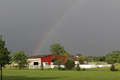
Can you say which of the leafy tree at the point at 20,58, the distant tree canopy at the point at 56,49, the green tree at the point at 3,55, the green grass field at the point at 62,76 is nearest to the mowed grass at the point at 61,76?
the green grass field at the point at 62,76

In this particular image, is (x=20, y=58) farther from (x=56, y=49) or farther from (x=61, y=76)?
(x=61, y=76)

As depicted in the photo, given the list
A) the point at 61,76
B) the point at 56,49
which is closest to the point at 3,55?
the point at 61,76

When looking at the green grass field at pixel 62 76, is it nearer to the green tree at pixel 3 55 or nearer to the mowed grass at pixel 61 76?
the mowed grass at pixel 61 76

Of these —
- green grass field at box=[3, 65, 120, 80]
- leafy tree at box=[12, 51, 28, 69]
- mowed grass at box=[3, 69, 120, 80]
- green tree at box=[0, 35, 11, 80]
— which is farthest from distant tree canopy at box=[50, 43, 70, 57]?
green tree at box=[0, 35, 11, 80]

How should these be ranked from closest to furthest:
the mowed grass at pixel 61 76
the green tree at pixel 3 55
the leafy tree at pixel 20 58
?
1. the green tree at pixel 3 55
2. the mowed grass at pixel 61 76
3. the leafy tree at pixel 20 58

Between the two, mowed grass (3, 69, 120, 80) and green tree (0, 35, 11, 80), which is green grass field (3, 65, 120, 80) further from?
green tree (0, 35, 11, 80)

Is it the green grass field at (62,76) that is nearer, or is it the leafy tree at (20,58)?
the green grass field at (62,76)

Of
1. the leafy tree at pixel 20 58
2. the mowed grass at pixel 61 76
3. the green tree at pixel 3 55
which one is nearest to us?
the green tree at pixel 3 55

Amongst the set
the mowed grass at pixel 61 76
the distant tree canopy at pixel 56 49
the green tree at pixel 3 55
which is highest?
the distant tree canopy at pixel 56 49

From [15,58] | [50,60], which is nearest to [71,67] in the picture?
[15,58]

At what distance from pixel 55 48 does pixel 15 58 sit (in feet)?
42.2

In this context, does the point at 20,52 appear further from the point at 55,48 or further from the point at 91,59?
the point at 91,59

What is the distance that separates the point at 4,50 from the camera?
21.0 meters

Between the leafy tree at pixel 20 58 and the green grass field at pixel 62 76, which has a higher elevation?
the leafy tree at pixel 20 58
